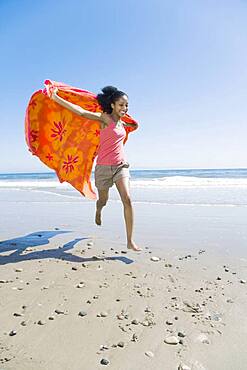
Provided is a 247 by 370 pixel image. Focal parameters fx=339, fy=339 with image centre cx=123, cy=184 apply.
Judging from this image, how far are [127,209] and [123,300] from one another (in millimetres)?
1696

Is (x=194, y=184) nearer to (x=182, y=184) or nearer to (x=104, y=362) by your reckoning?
(x=182, y=184)

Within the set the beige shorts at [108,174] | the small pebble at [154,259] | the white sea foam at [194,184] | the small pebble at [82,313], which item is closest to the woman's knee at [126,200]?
the beige shorts at [108,174]

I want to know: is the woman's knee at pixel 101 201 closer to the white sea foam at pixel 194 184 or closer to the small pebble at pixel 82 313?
the small pebble at pixel 82 313

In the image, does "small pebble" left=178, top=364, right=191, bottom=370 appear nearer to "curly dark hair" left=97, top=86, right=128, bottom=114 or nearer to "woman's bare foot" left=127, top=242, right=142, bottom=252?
"woman's bare foot" left=127, top=242, right=142, bottom=252

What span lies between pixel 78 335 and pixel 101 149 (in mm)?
2816

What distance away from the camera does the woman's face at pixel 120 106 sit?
4547mm

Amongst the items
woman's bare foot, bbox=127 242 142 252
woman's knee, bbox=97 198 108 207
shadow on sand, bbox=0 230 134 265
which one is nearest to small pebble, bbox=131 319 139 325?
shadow on sand, bbox=0 230 134 265

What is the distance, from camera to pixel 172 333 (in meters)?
2.25

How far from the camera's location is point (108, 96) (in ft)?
15.3

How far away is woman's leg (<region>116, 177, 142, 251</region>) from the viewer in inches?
169

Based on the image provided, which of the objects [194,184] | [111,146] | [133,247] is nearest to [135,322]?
[133,247]

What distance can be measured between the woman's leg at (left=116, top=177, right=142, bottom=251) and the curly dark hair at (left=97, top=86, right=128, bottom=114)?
103 cm

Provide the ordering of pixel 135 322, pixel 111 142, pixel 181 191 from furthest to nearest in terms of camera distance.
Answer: pixel 181 191, pixel 111 142, pixel 135 322

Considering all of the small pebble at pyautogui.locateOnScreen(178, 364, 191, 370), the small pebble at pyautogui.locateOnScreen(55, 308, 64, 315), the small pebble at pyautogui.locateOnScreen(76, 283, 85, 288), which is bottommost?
the small pebble at pyautogui.locateOnScreen(178, 364, 191, 370)
